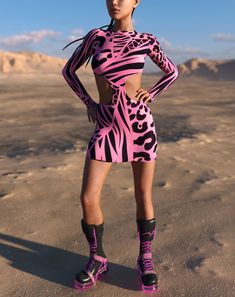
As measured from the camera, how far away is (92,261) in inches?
106

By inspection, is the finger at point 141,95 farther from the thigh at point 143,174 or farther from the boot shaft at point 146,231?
the boot shaft at point 146,231

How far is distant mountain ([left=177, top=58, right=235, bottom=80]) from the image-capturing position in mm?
64213

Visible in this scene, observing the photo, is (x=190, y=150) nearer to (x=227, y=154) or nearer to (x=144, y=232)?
(x=227, y=154)

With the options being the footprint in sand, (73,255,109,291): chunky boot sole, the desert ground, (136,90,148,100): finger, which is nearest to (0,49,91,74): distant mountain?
the desert ground

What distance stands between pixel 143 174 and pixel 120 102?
1.53 feet

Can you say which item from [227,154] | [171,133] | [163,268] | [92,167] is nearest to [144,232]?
[163,268]

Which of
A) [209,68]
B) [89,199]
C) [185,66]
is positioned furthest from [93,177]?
[185,66]

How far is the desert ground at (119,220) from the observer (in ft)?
9.05

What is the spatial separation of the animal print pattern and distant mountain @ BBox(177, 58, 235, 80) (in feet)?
202

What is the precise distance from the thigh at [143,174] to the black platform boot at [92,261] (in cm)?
34


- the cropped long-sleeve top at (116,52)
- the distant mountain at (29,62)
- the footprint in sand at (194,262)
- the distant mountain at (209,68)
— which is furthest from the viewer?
the distant mountain at (29,62)

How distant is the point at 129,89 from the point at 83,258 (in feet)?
4.38

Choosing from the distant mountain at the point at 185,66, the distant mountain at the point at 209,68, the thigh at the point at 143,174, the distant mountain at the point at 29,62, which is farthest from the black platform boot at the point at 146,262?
the distant mountain at the point at 29,62

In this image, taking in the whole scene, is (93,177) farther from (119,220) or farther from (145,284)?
(119,220)
